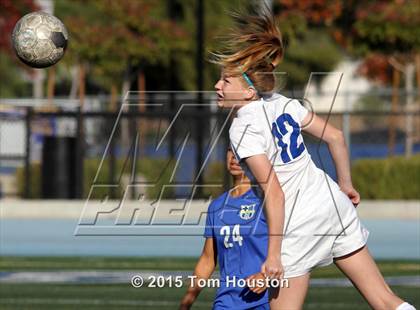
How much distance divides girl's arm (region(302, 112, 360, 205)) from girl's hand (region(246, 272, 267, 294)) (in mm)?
896

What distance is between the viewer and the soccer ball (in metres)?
9.05

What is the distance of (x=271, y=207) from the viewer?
6.09m

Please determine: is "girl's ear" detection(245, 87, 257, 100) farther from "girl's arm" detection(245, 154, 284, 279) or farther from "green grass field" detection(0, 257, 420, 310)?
"green grass field" detection(0, 257, 420, 310)

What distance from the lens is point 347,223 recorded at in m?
6.58

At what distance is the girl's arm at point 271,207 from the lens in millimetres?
6047

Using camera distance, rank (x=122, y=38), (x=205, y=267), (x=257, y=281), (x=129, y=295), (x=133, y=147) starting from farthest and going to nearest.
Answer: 1. (x=122, y=38)
2. (x=133, y=147)
3. (x=129, y=295)
4. (x=205, y=267)
5. (x=257, y=281)

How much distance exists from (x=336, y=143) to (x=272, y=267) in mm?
1049

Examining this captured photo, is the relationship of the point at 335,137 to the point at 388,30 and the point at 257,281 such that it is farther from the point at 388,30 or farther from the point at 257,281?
the point at 388,30

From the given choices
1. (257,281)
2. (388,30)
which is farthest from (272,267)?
(388,30)

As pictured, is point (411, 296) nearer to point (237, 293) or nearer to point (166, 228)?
point (237, 293)

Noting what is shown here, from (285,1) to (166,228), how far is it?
1141 cm

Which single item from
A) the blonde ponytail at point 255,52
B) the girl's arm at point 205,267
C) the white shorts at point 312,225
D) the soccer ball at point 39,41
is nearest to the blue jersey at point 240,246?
the girl's arm at point 205,267

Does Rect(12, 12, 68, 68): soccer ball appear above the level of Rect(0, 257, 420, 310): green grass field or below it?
above

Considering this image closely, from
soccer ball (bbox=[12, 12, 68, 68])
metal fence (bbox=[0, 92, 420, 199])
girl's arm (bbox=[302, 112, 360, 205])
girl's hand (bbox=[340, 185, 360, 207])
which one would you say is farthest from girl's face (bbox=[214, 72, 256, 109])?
metal fence (bbox=[0, 92, 420, 199])
